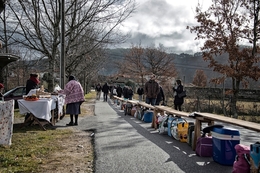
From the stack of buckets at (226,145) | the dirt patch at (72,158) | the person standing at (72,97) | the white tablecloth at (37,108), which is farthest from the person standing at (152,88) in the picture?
the stack of buckets at (226,145)

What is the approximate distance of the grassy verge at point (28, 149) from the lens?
4.86m

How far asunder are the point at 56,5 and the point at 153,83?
632 centimetres

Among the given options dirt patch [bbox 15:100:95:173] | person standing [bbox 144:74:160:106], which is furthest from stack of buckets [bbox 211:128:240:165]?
person standing [bbox 144:74:160:106]

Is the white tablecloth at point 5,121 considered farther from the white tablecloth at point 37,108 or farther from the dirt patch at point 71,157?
the white tablecloth at point 37,108

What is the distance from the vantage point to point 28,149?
6051mm

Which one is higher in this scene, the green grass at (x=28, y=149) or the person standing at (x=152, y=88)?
the person standing at (x=152, y=88)

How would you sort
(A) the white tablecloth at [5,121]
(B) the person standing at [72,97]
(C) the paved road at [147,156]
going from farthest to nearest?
(B) the person standing at [72,97] → (A) the white tablecloth at [5,121] → (C) the paved road at [147,156]

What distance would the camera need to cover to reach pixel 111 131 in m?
8.53

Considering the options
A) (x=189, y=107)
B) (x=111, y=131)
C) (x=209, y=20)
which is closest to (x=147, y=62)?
(x=189, y=107)

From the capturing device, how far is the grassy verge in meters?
4.86

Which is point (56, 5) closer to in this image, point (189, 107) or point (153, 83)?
point (153, 83)

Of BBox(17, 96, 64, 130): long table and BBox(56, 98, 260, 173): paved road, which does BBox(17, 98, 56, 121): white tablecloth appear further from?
BBox(56, 98, 260, 173): paved road

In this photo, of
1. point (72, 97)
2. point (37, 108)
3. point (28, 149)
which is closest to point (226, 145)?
point (28, 149)

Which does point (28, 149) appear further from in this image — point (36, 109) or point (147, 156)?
point (36, 109)
